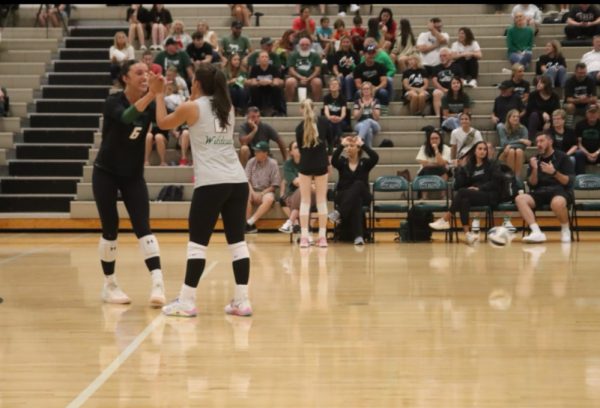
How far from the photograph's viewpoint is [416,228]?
1459cm

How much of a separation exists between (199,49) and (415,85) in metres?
4.19

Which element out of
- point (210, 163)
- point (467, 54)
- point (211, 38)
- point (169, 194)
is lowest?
point (169, 194)

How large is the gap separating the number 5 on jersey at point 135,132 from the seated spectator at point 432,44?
11600mm

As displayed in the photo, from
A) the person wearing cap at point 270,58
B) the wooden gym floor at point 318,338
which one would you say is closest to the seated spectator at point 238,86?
the person wearing cap at point 270,58

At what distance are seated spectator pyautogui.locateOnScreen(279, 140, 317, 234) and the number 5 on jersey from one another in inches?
264

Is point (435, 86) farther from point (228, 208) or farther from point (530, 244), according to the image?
point (228, 208)

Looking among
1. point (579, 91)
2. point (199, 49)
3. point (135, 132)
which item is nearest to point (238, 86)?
point (199, 49)

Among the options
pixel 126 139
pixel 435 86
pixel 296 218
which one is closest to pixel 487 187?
pixel 296 218

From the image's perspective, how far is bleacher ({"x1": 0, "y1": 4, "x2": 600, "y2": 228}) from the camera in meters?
17.2

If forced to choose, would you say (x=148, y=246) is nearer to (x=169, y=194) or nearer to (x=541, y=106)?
(x=169, y=194)

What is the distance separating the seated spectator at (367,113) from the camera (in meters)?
17.2

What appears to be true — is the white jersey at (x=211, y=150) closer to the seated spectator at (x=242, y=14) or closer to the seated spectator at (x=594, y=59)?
the seated spectator at (x=594, y=59)

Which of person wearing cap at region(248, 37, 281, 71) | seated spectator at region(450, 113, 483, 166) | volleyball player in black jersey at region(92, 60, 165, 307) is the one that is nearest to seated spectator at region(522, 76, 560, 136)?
seated spectator at region(450, 113, 483, 166)

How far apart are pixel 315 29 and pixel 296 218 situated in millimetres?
6299
